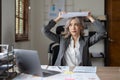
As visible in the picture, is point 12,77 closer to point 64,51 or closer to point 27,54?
point 27,54

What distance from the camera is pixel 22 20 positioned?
13.3 feet

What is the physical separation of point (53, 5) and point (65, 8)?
0.27 metres

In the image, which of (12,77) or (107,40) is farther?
(107,40)

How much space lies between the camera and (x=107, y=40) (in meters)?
4.46

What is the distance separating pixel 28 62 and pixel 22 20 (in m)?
2.51

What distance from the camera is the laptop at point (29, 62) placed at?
1.57m

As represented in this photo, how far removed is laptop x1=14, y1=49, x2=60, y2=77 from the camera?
1.57 m

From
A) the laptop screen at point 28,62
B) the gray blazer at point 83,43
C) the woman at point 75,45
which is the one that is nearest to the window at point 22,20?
the gray blazer at point 83,43

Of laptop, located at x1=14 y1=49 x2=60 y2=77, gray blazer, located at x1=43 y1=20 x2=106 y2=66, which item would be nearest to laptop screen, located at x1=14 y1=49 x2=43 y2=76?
laptop, located at x1=14 y1=49 x2=60 y2=77

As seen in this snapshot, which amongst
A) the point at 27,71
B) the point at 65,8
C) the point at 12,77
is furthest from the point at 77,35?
the point at 65,8

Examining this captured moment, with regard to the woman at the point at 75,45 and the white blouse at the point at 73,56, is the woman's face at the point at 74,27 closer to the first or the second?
the woman at the point at 75,45

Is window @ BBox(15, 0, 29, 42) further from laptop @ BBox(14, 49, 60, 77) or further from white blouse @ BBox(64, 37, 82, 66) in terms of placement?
laptop @ BBox(14, 49, 60, 77)

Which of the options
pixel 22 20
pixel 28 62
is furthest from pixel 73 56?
pixel 22 20

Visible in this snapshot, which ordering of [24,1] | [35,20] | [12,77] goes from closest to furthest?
1. [12,77]
2. [24,1]
3. [35,20]
